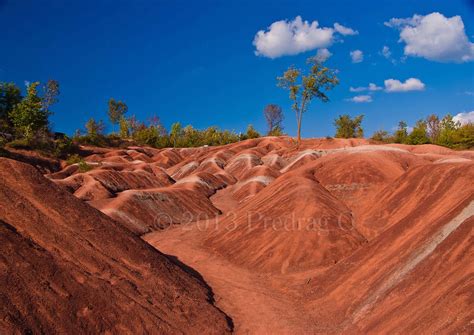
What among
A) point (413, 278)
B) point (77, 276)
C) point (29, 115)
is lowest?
point (413, 278)

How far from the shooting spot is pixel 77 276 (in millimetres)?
13375

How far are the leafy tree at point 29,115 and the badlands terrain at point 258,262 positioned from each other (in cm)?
4453

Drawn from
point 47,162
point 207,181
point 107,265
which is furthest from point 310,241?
point 47,162

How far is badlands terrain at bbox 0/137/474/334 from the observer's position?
12023mm

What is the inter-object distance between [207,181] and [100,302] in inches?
1573

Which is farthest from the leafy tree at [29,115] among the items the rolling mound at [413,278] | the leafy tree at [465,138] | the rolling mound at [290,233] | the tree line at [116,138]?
the leafy tree at [465,138]

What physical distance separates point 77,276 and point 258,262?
12.7 meters

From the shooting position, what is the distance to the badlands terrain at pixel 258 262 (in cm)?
1202

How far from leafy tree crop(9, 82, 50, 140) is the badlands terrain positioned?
146 ft

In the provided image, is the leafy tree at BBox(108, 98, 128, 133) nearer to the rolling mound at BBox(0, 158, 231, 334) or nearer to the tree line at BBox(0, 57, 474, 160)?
the tree line at BBox(0, 57, 474, 160)

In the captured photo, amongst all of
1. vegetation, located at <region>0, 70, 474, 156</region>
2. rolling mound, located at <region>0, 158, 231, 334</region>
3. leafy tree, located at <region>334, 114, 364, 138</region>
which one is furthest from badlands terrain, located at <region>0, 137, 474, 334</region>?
leafy tree, located at <region>334, 114, 364, 138</region>

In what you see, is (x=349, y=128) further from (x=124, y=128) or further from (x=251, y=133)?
(x=124, y=128)

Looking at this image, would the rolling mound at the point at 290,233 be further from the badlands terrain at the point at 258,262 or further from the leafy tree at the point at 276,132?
the leafy tree at the point at 276,132

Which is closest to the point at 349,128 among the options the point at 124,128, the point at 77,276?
the point at 124,128
